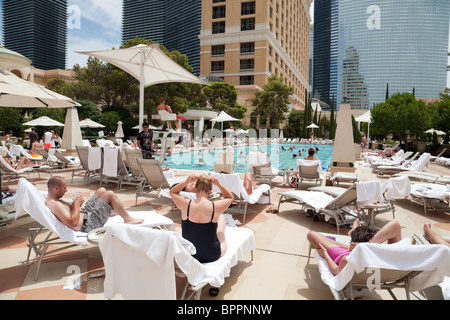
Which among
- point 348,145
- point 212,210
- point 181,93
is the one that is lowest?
point 212,210

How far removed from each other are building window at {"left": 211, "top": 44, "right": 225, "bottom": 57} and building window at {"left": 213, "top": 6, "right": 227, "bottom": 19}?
4.45m

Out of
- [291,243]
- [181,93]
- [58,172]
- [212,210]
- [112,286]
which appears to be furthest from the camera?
[181,93]

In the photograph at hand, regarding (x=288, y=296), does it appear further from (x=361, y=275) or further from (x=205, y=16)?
(x=205, y=16)

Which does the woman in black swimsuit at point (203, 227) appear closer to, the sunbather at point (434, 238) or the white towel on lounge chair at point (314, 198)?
the sunbather at point (434, 238)

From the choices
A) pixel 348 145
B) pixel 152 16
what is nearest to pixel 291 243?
pixel 348 145

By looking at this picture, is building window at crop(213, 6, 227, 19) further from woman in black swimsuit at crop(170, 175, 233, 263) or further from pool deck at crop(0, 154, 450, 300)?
woman in black swimsuit at crop(170, 175, 233, 263)

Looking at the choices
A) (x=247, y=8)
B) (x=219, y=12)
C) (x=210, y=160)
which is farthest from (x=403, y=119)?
(x=219, y=12)

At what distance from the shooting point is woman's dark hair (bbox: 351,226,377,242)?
253 centimetres

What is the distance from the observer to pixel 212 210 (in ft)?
8.23

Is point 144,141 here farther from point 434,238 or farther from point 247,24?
point 247,24

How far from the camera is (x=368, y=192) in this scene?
4160 mm

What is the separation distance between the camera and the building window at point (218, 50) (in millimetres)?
47487

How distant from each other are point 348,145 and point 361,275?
21.4 feet

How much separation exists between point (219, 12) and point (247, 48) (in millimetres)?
7542
